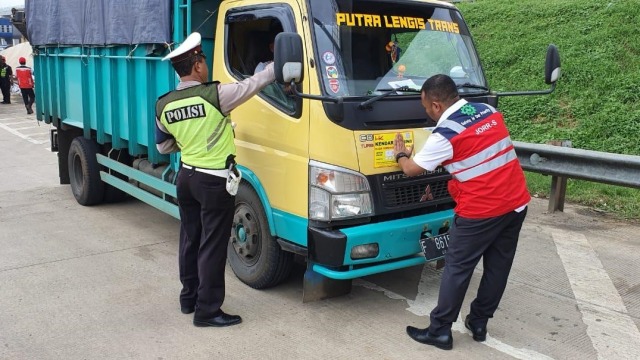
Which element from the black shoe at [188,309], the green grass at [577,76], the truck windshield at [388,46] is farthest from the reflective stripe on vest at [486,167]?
the green grass at [577,76]

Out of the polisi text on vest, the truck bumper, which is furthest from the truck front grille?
the polisi text on vest

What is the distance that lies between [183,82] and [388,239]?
1.72 meters

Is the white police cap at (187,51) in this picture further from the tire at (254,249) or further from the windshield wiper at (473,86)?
the windshield wiper at (473,86)

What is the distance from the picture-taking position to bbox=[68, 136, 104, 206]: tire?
281 inches

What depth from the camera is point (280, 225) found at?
4.15m

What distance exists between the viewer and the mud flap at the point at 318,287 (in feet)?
13.8

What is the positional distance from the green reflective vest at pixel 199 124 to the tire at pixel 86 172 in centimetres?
362

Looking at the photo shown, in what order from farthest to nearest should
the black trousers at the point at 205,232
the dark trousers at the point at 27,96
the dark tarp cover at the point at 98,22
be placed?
the dark trousers at the point at 27,96
the dark tarp cover at the point at 98,22
the black trousers at the point at 205,232

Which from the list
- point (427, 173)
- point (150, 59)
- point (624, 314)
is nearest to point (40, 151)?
point (150, 59)

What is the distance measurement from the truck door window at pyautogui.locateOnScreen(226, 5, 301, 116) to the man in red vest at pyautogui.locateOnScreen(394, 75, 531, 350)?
112 centimetres

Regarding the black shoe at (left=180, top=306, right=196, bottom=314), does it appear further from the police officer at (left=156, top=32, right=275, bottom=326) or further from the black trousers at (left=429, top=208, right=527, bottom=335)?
the black trousers at (left=429, top=208, right=527, bottom=335)

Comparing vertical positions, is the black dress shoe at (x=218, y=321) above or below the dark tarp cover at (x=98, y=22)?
below

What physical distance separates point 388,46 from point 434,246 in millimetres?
1474

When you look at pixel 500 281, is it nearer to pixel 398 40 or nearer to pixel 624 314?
pixel 624 314
